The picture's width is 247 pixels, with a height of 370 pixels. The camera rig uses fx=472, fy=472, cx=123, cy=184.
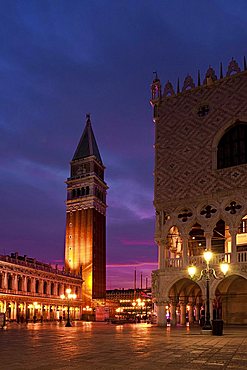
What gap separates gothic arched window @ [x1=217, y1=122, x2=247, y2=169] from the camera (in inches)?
1308

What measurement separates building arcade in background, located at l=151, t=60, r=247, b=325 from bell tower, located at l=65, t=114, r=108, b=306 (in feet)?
179

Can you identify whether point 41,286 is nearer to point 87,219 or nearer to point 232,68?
point 87,219

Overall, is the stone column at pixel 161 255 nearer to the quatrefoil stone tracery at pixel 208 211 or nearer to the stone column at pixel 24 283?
the quatrefoil stone tracery at pixel 208 211

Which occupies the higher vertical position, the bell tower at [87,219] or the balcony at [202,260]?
the bell tower at [87,219]

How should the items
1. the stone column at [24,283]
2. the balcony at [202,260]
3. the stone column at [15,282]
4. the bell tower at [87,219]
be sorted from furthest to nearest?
the bell tower at [87,219]
the stone column at [24,283]
the stone column at [15,282]
the balcony at [202,260]

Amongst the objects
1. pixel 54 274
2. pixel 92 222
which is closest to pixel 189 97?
pixel 54 274

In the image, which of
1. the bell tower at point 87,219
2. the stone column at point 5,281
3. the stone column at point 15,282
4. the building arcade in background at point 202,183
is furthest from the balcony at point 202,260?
the bell tower at point 87,219

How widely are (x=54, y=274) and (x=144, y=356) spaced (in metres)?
68.9

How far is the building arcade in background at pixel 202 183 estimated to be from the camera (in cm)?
3216

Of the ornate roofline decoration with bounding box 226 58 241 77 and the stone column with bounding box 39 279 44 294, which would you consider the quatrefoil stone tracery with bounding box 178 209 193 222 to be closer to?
the ornate roofline decoration with bounding box 226 58 241 77

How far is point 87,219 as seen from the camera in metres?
93.4

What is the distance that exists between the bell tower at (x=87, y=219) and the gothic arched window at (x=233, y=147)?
59.8 metres

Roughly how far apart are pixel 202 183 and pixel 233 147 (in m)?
3.42

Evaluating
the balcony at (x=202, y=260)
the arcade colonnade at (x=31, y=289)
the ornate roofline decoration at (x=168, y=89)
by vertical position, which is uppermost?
the ornate roofline decoration at (x=168, y=89)
